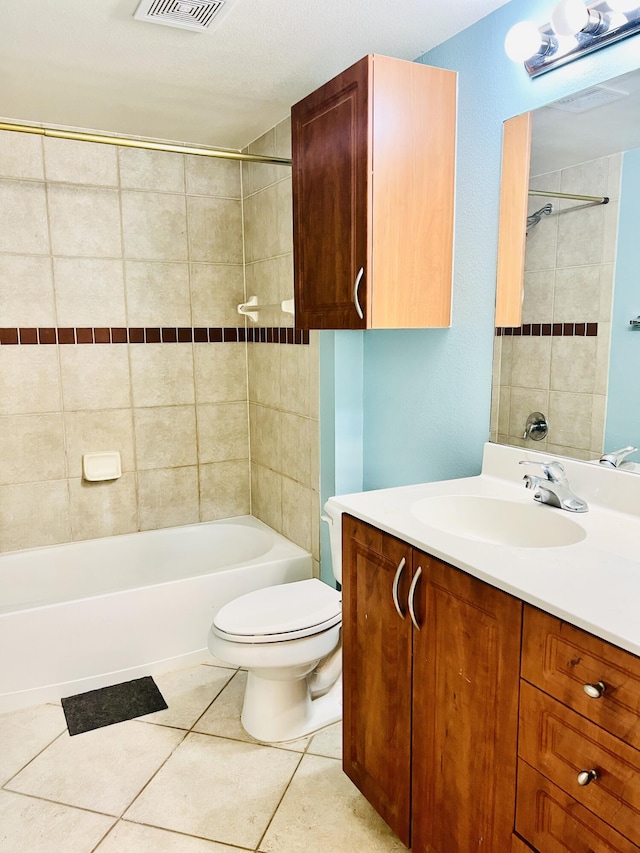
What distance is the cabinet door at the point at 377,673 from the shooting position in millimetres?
1487

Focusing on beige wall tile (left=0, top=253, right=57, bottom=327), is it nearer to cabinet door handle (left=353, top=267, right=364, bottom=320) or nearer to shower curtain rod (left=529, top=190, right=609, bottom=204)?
cabinet door handle (left=353, top=267, right=364, bottom=320)

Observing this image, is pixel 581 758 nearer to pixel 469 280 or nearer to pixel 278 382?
pixel 469 280

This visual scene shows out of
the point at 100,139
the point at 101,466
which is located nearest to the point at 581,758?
the point at 100,139

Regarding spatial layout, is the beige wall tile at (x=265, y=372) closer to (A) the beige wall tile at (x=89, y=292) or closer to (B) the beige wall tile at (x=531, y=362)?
(A) the beige wall tile at (x=89, y=292)

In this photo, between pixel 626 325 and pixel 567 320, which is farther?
pixel 567 320

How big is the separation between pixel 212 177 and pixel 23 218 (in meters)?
0.91

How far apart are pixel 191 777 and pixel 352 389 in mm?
1483

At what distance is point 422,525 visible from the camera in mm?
1475

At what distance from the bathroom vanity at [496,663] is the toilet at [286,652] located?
0.34 metres

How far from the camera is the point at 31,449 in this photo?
290cm

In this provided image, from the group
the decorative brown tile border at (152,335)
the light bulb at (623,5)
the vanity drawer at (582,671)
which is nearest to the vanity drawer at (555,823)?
the vanity drawer at (582,671)

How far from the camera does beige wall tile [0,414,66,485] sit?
286cm

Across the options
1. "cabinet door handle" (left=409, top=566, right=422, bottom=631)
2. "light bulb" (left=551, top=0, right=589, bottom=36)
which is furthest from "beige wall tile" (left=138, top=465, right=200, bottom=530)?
"light bulb" (left=551, top=0, right=589, bottom=36)

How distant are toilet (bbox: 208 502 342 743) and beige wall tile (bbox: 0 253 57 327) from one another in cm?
162
